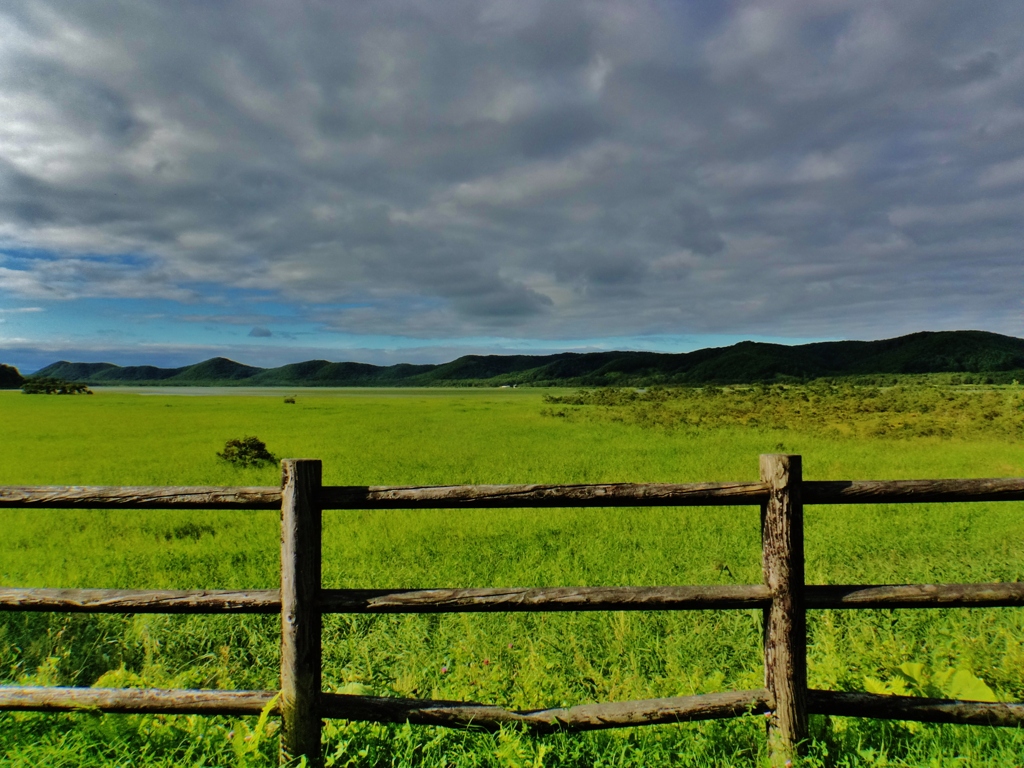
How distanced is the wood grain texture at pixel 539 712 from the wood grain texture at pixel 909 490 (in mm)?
1266

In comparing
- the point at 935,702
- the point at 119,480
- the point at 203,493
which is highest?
the point at 203,493

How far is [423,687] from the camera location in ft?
16.2

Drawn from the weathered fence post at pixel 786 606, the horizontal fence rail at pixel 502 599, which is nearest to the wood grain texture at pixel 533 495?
the weathered fence post at pixel 786 606

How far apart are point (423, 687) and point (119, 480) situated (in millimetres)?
19960

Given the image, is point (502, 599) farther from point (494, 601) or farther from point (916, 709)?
point (916, 709)

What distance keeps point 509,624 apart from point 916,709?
433 cm

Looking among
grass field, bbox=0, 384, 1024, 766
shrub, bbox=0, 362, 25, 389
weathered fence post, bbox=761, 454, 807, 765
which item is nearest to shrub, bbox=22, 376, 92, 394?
shrub, bbox=0, 362, 25, 389

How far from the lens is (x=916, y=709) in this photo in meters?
3.41

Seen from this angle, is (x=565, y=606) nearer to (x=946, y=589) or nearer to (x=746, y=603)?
(x=746, y=603)

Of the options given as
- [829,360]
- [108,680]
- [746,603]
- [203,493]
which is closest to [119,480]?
[108,680]

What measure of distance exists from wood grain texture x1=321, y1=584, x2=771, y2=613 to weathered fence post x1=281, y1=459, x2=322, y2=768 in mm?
145

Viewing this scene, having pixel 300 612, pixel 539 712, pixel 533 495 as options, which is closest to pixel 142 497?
pixel 300 612

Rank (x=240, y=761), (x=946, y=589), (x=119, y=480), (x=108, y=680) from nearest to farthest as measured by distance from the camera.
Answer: (x=240, y=761) → (x=946, y=589) → (x=108, y=680) → (x=119, y=480)

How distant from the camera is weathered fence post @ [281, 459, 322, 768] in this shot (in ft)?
10.8
